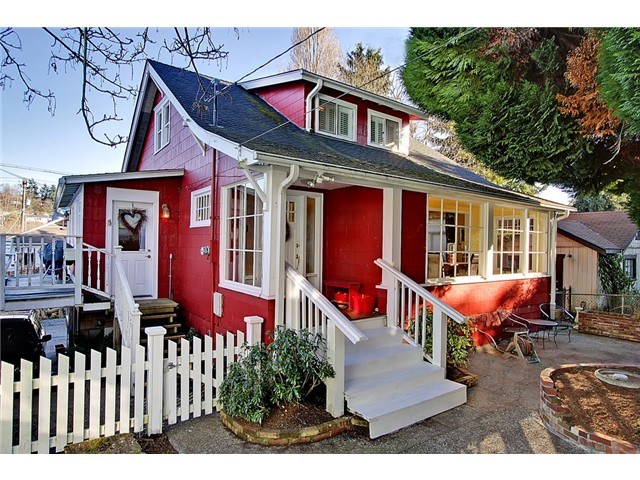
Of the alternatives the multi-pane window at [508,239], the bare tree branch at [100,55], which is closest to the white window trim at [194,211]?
the bare tree branch at [100,55]

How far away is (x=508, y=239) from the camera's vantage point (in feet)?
24.3

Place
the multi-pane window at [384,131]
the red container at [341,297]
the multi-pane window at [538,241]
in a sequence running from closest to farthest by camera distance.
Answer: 1. the red container at [341,297]
2. the multi-pane window at [384,131]
3. the multi-pane window at [538,241]

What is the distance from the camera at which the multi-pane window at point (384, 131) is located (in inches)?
287

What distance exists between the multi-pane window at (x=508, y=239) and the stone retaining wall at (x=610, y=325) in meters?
1.90

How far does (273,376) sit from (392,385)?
1240 millimetres

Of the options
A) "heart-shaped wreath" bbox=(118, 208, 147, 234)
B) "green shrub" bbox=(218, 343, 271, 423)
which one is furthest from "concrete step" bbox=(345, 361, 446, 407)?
"heart-shaped wreath" bbox=(118, 208, 147, 234)

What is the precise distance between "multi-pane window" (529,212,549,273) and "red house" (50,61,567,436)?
0.03 metres

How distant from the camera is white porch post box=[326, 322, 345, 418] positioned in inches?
134

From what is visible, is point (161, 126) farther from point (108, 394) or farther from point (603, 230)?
point (603, 230)

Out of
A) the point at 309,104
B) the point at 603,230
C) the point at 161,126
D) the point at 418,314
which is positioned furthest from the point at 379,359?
the point at 603,230

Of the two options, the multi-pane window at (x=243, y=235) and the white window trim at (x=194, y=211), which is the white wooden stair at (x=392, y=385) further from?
the white window trim at (x=194, y=211)

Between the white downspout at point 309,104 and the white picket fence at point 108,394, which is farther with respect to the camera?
the white downspout at point 309,104

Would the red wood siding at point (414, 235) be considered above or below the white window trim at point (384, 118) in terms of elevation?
below

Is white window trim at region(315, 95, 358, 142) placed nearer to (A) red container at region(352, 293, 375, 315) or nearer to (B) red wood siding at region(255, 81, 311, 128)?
(B) red wood siding at region(255, 81, 311, 128)
